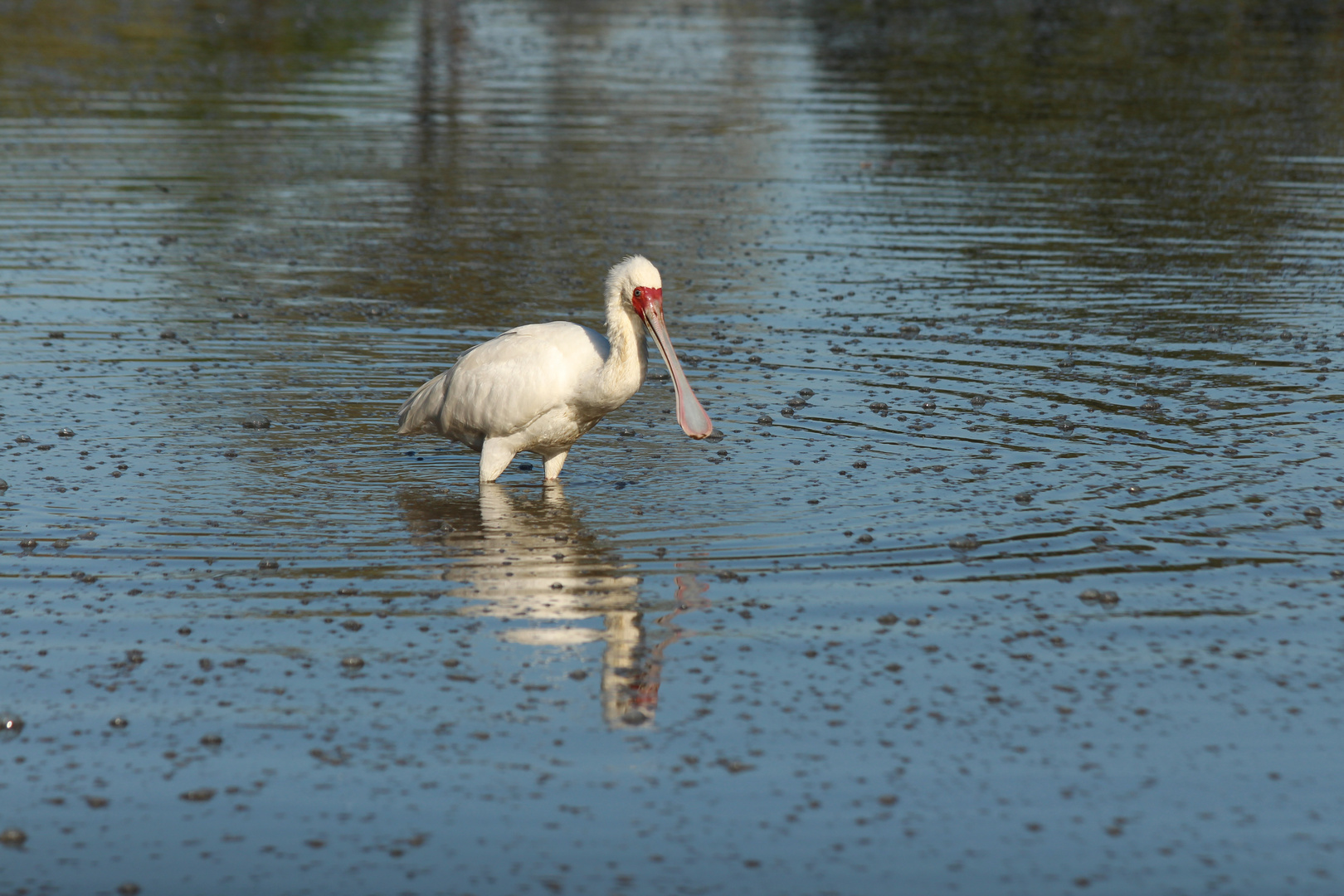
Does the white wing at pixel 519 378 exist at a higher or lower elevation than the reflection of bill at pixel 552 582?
higher

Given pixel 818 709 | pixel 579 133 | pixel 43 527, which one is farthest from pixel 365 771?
pixel 579 133

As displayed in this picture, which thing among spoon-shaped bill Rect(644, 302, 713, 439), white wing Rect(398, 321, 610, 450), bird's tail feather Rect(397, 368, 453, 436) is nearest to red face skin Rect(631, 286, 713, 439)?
spoon-shaped bill Rect(644, 302, 713, 439)

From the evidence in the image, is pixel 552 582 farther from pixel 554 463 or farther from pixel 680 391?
pixel 554 463

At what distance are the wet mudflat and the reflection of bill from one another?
0.13 ft

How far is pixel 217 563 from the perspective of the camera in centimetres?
959

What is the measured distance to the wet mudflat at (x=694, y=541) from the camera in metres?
6.67

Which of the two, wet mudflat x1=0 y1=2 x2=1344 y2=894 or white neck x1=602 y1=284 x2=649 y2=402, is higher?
white neck x1=602 y1=284 x2=649 y2=402

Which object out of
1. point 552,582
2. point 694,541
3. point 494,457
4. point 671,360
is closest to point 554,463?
point 494,457

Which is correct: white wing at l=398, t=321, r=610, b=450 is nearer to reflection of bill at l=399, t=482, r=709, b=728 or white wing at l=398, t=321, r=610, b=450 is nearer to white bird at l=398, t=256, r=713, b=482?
white bird at l=398, t=256, r=713, b=482

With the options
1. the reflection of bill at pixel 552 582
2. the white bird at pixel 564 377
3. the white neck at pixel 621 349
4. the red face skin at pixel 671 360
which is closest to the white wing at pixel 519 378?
the white bird at pixel 564 377

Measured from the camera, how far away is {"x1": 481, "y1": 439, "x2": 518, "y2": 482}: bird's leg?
453 inches

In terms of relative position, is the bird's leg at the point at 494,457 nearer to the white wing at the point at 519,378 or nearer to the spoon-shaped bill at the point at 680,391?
the white wing at the point at 519,378

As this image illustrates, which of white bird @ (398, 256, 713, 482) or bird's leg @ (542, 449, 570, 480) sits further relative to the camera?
bird's leg @ (542, 449, 570, 480)

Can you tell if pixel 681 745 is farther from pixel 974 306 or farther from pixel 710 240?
pixel 710 240
